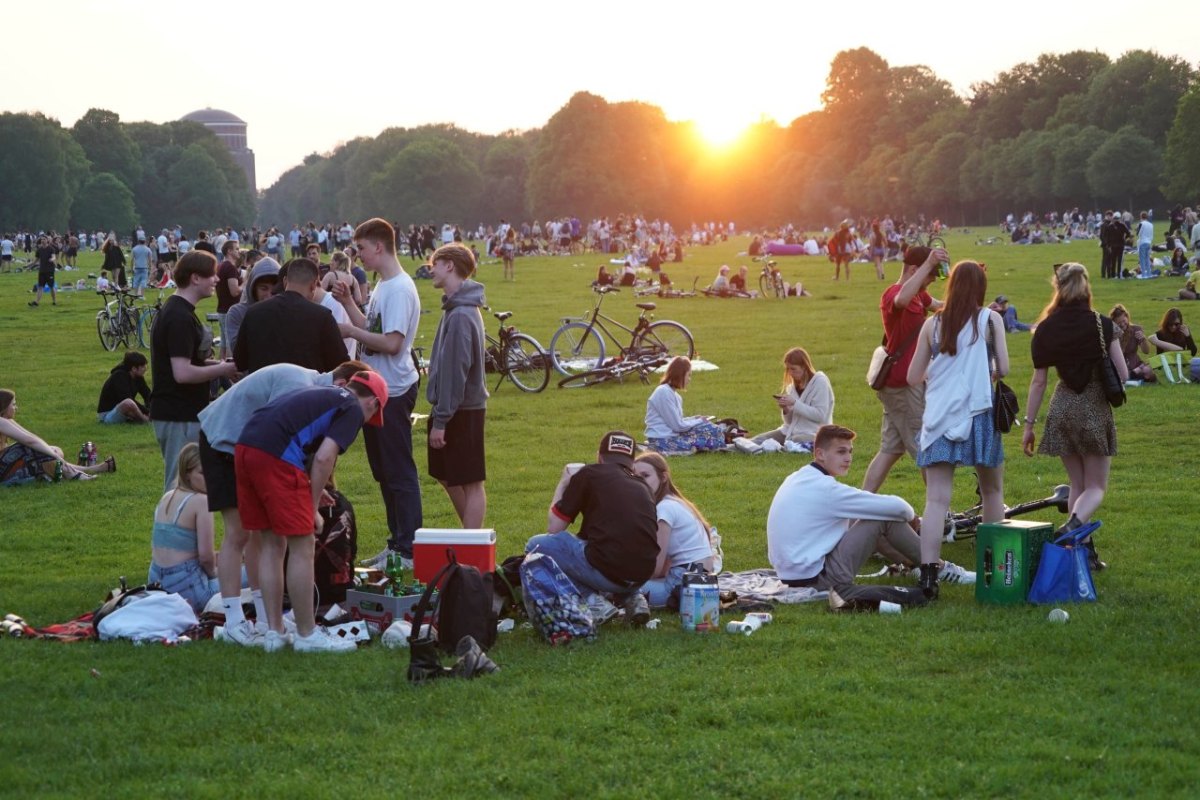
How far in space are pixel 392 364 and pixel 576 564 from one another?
2.05m

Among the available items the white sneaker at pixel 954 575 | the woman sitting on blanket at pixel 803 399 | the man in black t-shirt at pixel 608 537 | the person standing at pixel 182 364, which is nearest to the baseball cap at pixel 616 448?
the man in black t-shirt at pixel 608 537

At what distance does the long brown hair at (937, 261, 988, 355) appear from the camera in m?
8.34

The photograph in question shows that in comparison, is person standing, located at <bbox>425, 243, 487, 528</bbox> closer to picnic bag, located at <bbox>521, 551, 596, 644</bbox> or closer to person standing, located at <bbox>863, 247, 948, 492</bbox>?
picnic bag, located at <bbox>521, 551, 596, 644</bbox>

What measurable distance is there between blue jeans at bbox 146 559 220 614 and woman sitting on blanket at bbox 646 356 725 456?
22.1 feet

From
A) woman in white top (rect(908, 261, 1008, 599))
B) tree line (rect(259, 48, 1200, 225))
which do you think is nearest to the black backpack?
woman in white top (rect(908, 261, 1008, 599))

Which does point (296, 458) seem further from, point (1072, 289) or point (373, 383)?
point (1072, 289)

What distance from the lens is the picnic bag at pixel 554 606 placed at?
7523 mm

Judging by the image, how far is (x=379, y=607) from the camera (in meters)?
7.92

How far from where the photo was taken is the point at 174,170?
130 metres

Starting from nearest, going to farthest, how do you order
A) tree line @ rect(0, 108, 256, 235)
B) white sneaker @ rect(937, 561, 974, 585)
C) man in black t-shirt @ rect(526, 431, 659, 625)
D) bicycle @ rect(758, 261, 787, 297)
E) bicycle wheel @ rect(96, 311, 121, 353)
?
man in black t-shirt @ rect(526, 431, 659, 625), white sneaker @ rect(937, 561, 974, 585), bicycle wheel @ rect(96, 311, 121, 353), bicycle @ rect(758, 261, 787, 297), tree line @ rect(0, 108, 256, 235)

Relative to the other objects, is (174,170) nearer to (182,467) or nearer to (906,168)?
(906,168)

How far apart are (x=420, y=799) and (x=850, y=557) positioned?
391 centimetres

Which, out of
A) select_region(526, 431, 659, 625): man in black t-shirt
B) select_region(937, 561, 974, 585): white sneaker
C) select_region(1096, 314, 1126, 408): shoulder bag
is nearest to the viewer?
select_region(526, 431, 659, 625): man in black t-shirt

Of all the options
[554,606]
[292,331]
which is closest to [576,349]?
[292,331]
